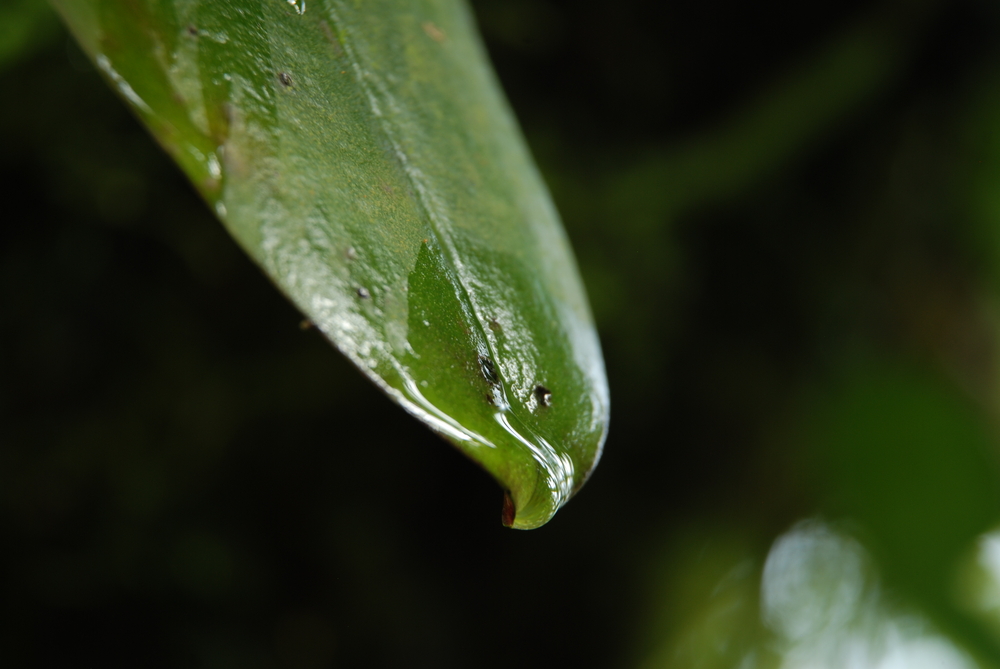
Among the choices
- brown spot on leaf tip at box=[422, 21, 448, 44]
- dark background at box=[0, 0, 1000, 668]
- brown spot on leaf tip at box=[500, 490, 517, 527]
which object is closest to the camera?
brown spot on leaf tip at box=[500, 490, 517, 527]

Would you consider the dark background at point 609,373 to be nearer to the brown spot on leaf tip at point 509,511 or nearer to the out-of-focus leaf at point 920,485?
the out-of-focus leaf at point 920,485

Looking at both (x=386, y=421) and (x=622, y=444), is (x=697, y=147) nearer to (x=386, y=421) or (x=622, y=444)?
(x=622, y=444)

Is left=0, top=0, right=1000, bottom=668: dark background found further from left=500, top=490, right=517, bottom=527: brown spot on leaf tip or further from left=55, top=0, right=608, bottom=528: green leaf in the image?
left=500, top=490, right=517, bottom=527: brown spot on leaf tip

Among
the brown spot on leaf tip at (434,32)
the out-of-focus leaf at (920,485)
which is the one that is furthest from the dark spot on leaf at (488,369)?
the out-of-focus leaf at (920,485)

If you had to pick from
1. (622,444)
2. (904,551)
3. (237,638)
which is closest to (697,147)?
(622,444)

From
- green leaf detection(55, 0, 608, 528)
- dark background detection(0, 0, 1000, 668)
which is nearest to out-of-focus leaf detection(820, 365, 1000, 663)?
dark background detection(0, 0, 1000, 668)

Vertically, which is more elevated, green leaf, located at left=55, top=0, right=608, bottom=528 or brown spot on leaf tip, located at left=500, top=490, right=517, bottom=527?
green leaf, located at left=55, top=0, right=608, bottom=528
